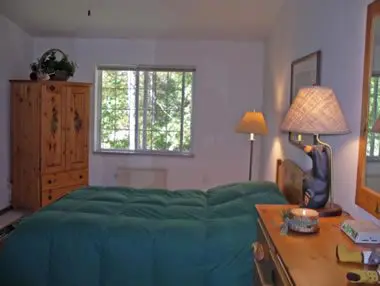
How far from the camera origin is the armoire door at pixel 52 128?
15.7 feet

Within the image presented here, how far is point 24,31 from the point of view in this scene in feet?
17.3

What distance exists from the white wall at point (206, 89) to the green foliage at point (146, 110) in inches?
6.0

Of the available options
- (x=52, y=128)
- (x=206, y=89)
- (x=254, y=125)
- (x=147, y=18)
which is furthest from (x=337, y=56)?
(x=52, y=128)

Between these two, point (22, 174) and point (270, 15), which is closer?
point (270, 15)

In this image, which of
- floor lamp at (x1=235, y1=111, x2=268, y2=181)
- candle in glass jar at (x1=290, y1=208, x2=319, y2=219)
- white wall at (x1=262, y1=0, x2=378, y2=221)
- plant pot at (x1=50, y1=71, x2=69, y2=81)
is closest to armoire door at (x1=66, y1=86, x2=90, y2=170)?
plant pot at (x1=50, y1=71, x2=69, y2=81)

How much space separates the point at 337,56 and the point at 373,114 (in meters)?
0.70

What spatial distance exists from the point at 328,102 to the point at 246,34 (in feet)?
11.1

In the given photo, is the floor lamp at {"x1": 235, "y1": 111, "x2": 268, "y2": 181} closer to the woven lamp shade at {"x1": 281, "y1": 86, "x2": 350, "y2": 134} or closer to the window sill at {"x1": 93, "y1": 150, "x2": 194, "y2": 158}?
the window sill at {"x1": 93, "y1": 150, "x2": 194, "y2": 158}

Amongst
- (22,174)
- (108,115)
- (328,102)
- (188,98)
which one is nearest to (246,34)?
(188,98)

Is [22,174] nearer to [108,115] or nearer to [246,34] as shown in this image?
[108,115]

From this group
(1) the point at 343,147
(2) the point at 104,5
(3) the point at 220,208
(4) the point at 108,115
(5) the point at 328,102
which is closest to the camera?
(5) the point at 328,102

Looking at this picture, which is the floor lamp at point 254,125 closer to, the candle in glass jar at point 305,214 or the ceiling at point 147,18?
the ceiling at point 147,18

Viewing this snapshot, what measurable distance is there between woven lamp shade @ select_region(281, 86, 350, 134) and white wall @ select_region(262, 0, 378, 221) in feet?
0.58

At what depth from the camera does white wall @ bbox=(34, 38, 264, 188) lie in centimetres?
539
